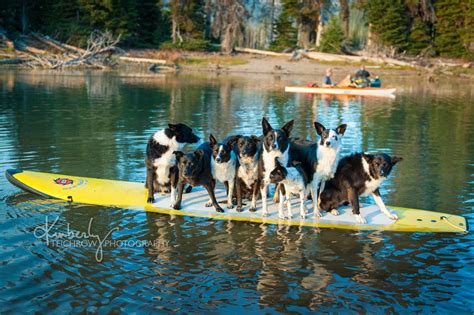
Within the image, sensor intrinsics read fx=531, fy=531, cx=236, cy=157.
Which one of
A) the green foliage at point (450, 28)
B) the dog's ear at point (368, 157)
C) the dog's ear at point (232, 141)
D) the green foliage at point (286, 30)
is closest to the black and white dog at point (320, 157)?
the dog's ear at point (368, 157)

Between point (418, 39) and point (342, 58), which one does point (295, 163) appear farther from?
point (418, 39)

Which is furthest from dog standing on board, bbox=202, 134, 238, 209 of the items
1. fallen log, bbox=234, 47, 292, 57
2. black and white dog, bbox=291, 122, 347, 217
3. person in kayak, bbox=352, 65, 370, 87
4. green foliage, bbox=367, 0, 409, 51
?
green foliage, bbox=367, 0, 409, 51

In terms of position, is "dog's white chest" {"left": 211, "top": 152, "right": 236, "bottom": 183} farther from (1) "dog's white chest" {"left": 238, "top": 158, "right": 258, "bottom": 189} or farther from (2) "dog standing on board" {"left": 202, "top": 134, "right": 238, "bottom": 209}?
(1) "dog's white chest" {"left": 238, "top": 158, "right": 258, "bottom": 189}

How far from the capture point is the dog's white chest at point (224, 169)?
10.2 meters

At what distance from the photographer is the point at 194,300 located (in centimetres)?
709

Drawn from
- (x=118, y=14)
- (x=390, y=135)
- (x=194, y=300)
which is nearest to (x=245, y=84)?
(x=390, y=135)

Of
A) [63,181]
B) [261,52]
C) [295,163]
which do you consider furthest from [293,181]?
[261,52]

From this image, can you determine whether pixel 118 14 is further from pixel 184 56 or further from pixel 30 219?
pixel 30 219

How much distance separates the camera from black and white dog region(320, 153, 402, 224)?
31.4 ft

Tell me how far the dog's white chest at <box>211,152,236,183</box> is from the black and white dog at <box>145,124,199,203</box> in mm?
1037

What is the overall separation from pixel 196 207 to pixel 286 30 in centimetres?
6604

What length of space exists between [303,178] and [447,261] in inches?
111

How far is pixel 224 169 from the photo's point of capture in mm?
10211

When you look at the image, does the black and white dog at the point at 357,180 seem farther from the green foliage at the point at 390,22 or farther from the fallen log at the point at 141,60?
the green foliage at the point at 390,22
